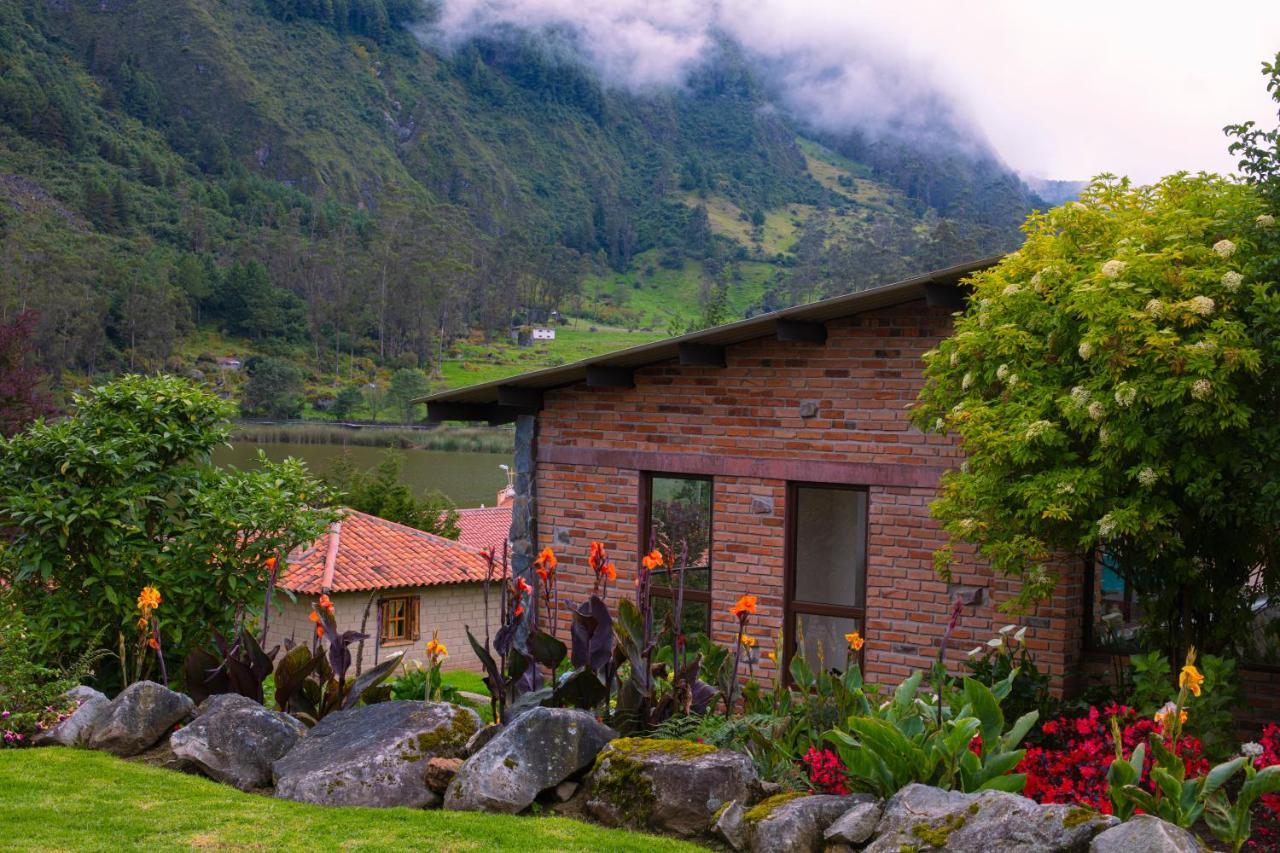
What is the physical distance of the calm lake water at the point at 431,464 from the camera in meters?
60.2

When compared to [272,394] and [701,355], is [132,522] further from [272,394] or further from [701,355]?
[272,394]

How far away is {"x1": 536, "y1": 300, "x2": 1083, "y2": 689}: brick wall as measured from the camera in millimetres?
10328

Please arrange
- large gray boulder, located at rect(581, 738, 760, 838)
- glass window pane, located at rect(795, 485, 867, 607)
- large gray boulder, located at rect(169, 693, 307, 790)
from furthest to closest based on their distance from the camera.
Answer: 1. glass window pane, located at rect(795, 485, 867, 607)
2. large gray boulder, located at rect(169, 693, 307, 790)
3. large gray boulder, located at rect(581, 738, 760, 838)

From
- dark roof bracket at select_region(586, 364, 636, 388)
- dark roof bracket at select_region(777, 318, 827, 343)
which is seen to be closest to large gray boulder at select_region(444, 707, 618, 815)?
dark roof bracket at select_region(777, 318, 827, 343)

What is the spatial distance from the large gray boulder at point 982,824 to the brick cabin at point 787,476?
394 centimetres

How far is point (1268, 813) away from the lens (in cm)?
679

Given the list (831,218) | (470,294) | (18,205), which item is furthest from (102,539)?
(831,218)

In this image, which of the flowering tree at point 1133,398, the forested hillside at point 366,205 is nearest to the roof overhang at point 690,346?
the flowering tree at point 1133,398

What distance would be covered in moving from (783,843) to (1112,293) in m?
3.92

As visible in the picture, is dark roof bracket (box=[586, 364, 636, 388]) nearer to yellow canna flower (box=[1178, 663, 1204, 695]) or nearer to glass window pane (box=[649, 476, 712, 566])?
glass window pane (box=[649, 476, 712, 566])

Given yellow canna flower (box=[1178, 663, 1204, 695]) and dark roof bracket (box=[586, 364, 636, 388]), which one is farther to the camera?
dark roof bracket (box=[586, 364, 636, 388])

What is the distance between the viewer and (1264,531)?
8.11 meters

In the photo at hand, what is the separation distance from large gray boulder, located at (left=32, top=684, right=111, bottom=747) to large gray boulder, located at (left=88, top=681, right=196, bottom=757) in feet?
0.17

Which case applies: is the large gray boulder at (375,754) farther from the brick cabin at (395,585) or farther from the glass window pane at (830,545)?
the brick cabin at (395,585)
